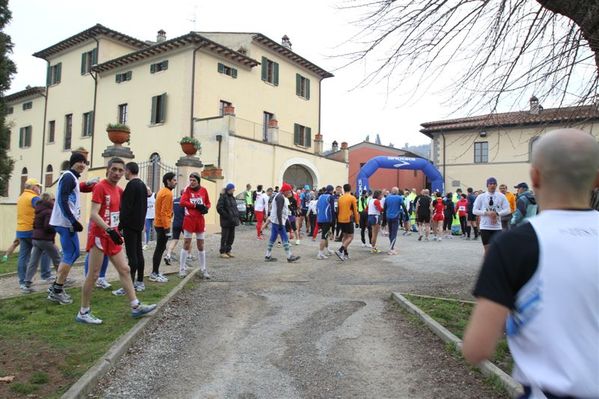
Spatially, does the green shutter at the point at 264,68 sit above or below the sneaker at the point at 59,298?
above

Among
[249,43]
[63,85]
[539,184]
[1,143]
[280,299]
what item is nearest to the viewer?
[539,184]

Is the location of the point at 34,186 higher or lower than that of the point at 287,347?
higher

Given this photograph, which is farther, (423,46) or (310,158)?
(310,158)

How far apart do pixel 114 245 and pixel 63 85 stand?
33.8 metres

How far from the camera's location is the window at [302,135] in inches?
1297

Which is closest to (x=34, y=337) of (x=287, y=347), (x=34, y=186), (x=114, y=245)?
(x=114, y=245)

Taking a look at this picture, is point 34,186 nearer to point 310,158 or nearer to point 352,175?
point 310,158

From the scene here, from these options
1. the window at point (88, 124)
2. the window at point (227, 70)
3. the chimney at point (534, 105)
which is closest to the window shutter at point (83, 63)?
the window at point (88, 124)

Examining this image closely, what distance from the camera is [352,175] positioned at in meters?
37.9

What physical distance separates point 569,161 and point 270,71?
30.7m

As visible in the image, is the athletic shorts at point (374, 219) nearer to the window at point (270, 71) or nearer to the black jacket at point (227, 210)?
the black jacket at point (227, 210)

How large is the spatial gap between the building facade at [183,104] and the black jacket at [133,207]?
44.9ft

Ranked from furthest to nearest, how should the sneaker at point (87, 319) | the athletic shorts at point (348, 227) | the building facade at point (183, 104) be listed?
the building facade at point (183, 104) < the athletic shorts at point (348, 227) < the sneaker at point (87, 319)

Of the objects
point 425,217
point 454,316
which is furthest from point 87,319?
point 425,217
